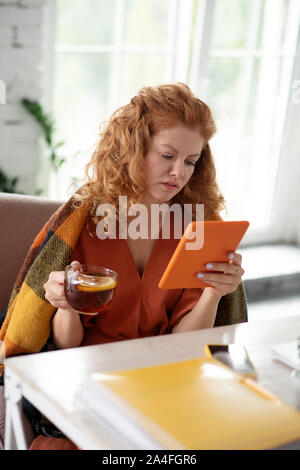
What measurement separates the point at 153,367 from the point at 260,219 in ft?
11.1

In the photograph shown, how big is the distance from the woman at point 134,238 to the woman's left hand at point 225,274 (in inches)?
3.2

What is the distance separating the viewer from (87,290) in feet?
4.06

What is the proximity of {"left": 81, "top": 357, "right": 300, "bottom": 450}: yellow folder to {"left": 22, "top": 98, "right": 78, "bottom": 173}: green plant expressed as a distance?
2.00 m

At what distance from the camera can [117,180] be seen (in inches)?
66.1

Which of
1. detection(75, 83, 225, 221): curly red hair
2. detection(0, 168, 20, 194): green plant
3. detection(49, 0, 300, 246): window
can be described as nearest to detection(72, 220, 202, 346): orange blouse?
detection(75, 83, 225, 221): curly red hair

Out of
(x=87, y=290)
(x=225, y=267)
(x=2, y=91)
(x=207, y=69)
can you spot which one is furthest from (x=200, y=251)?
(x=207, y=69)

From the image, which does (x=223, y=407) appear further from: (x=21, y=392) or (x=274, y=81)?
(x=274, y=81)

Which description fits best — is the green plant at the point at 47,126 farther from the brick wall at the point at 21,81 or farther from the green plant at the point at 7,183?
the green plant at the point at 7,183

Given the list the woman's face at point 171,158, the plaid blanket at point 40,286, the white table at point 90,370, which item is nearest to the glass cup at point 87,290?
the white table at point 90,370

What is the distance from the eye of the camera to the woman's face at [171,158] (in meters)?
1.61

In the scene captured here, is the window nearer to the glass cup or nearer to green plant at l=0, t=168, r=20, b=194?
green plant at l=0, t=168, r=20, b=194

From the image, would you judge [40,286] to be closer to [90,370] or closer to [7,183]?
[90,370]

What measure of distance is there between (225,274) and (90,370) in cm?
46

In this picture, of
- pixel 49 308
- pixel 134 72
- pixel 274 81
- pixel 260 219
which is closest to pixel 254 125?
pixel 274 81
